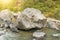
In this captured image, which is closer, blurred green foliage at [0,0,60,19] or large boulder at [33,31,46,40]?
large boulder at [33,31,46,40]

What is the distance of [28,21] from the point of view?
34.0ft

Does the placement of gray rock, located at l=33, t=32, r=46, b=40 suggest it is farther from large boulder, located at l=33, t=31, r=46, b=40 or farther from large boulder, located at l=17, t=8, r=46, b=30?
large boulder, located at l=17, t=8, r=46, b=30

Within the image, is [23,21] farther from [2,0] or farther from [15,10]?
[2,0]

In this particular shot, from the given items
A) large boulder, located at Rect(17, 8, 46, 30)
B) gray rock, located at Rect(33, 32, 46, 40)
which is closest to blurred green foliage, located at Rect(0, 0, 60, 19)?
large boulder, located at Rect(17, 8, 46, 30)

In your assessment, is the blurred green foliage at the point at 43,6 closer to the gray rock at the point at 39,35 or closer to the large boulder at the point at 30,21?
the large boulder at the point at 30,21

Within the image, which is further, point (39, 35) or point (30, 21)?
point (30, 21)

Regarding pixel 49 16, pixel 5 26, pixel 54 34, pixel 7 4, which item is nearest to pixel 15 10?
pixel 7 4

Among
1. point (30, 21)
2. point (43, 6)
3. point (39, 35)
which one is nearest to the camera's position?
point (39, 35)

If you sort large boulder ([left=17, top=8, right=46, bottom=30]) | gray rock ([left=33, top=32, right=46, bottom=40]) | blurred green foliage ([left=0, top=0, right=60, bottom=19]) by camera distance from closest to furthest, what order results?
gray rock ([left=33, top=32, right=46, bottom=40])
large boulder ([left=17, top=8, right=46, bottom=30])
blurred green foliage ([left=0, top=0, right=60, bottom=19])

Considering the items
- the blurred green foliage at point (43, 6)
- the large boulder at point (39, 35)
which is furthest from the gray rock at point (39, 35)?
the blurred green foliage at point (43, 6)

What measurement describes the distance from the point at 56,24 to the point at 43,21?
909 mm

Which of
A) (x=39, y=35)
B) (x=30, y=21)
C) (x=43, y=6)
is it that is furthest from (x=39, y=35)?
(x=43, y=6)

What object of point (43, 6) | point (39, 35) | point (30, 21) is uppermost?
point (30, 21)

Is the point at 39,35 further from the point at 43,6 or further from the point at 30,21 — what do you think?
the point at 43,6
